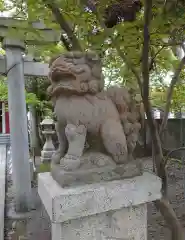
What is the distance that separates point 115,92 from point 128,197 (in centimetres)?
58

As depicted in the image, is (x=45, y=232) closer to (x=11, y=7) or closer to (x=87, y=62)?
(x=87, y=62)

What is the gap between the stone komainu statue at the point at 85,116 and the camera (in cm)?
120

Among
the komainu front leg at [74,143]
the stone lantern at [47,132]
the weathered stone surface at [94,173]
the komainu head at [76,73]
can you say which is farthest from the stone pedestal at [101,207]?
the stone lantern at [47,132]

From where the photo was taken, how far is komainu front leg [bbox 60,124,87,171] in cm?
121

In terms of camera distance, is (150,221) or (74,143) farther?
(150,221)

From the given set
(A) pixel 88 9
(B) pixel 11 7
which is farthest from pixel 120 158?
(B) pixel 11 7

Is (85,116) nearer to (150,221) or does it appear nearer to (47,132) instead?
(150,221)

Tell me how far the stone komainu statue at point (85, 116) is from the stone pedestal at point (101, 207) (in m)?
0.09

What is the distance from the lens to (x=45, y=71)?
3.22m

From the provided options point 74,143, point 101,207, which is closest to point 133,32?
point 74,143

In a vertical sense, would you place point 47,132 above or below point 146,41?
below

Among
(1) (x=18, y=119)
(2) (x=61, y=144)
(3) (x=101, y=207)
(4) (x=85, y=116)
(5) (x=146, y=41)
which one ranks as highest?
(5) (x=146, y=41)

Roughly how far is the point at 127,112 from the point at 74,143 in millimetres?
383

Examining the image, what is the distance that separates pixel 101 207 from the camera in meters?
1.16
